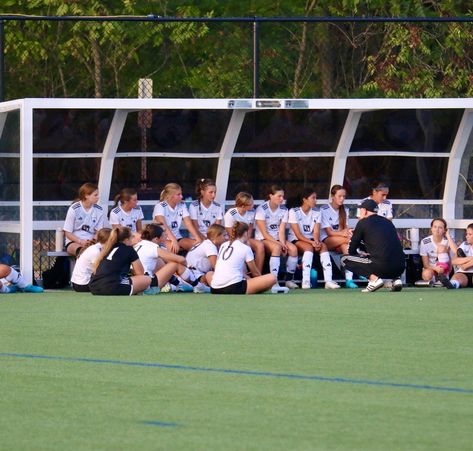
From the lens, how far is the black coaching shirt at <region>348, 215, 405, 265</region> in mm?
17906

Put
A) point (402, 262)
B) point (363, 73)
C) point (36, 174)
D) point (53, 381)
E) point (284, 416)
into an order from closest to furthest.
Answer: point (284, 416), point (53, 381), point (402, 262), point (36, 174), point (363, 73)

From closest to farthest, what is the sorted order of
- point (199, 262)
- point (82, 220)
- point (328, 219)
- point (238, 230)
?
point (238, 230), point (199, 262), point (82, 220), point (328, 219)

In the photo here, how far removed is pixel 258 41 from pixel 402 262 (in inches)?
161

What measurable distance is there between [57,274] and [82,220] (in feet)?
A: 2.58

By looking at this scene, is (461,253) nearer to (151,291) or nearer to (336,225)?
(336,225)

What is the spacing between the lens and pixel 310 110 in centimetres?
1997

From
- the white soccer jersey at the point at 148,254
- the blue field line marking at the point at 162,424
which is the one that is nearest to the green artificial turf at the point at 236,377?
the blue field line marking at the point at 162,424

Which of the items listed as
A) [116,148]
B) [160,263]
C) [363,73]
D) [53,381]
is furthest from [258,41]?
[53,381]

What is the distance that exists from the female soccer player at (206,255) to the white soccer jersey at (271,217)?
1221 millimetres

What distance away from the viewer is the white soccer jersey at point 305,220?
19516mm

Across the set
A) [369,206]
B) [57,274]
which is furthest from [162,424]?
[57,274]

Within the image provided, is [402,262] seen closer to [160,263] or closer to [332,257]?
[332,257]

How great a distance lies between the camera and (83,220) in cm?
1875

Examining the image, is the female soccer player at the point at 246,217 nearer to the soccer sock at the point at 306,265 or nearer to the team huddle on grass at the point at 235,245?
the team huddle on grass at the point at 235,245
